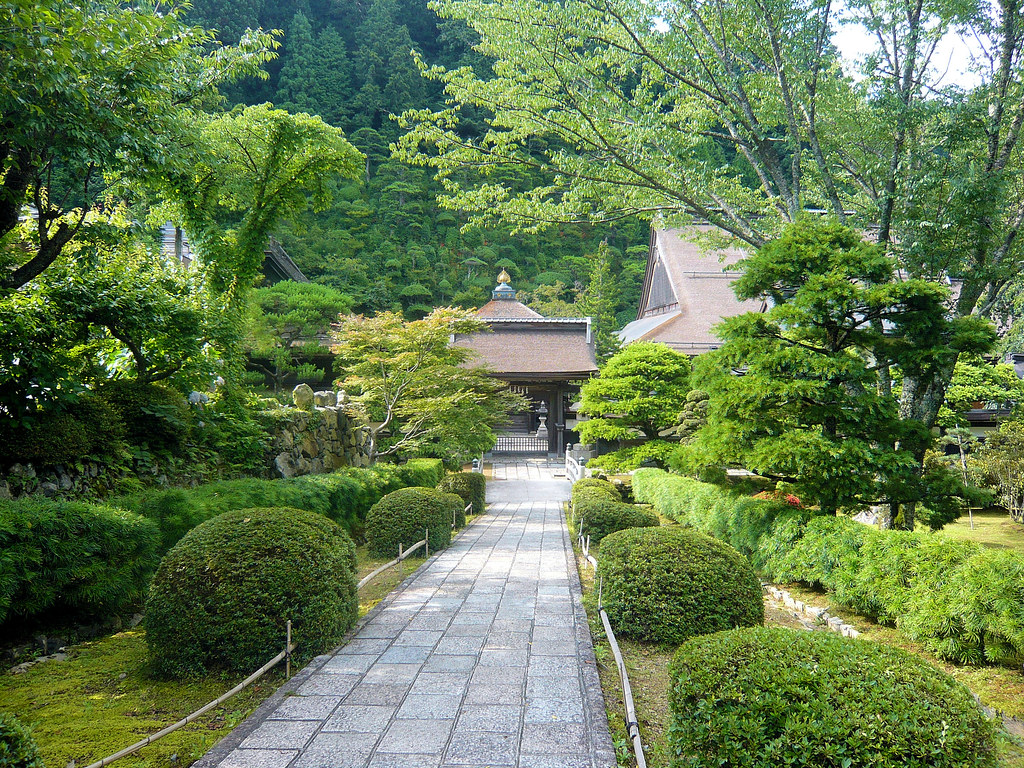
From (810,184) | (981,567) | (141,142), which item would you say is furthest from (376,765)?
(810,184)

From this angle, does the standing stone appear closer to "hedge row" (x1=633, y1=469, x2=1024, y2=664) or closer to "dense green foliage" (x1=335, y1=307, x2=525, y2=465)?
"dense green foliage" (x1=335, y1=307, x2=525, y2=465)

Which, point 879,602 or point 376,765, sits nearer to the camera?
point 376,765

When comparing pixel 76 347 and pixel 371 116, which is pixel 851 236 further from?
pixel 371 116

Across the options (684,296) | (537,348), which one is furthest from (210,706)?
(684,296)

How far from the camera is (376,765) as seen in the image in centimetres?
266

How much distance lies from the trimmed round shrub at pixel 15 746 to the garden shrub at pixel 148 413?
439cm

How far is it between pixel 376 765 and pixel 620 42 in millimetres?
8231

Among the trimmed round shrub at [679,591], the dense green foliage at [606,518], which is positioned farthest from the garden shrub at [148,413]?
the dense green foliage at [606,518]

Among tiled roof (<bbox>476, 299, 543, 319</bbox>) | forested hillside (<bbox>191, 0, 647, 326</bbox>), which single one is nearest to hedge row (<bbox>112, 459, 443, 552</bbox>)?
tiled roof (<bbox>476, 299, 543, 319</bbox>)

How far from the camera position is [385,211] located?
30875 mm

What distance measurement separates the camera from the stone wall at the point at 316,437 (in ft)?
27.3

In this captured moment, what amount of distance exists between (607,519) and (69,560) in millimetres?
6256

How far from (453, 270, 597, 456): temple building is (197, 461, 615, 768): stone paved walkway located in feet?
50.4

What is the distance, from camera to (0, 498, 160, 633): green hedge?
3502mm
